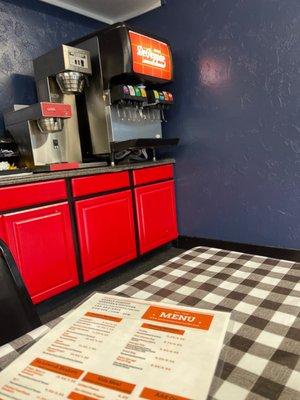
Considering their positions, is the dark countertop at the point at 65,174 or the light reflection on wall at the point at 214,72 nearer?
the dark countertop at the point at 65,174

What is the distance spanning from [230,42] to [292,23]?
0.51m

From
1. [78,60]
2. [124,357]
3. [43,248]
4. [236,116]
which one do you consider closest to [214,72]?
[236,116]

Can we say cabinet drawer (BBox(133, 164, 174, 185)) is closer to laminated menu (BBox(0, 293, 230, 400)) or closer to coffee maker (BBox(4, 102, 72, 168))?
coffee maker (BBox(4, 102, 72, 168))

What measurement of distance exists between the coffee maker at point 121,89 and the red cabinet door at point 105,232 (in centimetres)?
44

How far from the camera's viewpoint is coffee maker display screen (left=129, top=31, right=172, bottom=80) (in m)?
2.44

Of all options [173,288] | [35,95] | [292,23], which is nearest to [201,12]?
[292,23]

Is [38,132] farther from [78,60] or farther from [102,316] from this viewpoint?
[102,316]

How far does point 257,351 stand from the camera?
440 millimetres

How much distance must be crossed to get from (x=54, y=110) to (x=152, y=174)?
1.12m

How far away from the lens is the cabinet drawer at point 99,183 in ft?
7.22

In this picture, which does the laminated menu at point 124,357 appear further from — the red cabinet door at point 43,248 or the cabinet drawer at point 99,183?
the cabinet drawer at point 99,183

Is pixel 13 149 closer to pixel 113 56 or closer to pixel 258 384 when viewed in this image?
pixel 113 56

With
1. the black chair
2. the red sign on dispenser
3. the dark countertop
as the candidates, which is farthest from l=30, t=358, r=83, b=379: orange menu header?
the red sign on dispenser

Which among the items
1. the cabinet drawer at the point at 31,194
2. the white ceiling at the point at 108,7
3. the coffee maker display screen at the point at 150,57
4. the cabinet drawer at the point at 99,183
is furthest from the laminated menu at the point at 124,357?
the white ceiling at the point at 108,7
